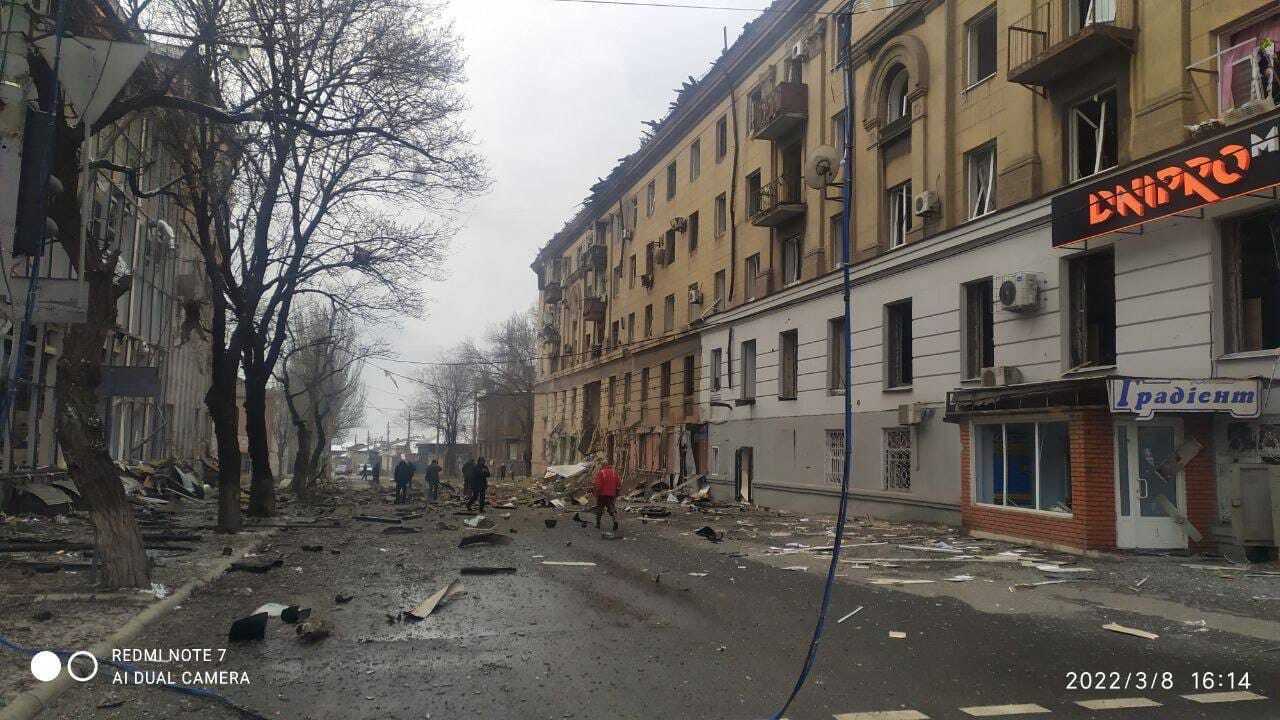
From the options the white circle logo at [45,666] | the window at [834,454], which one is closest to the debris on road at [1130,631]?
the white circle logo at [45,666]

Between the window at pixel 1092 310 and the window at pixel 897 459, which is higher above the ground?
the window at pixel 1092 310

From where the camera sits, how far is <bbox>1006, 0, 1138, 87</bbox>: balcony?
1523 cm

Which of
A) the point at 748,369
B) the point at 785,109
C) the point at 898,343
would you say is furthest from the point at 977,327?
the point at 748,369

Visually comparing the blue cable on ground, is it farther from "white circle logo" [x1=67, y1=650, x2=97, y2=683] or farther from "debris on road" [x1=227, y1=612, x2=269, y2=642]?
"debris on road" [x1=227, y1=612, x2=269, y2=642]

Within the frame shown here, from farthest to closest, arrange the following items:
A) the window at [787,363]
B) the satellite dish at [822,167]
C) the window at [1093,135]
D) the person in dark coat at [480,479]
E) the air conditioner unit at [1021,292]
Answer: the window at [787,363] < the person in dark coat at [480,479] < the satellite dish at [822,167] < the air conditioner unit at [1021,292] < the window at [1093,135]

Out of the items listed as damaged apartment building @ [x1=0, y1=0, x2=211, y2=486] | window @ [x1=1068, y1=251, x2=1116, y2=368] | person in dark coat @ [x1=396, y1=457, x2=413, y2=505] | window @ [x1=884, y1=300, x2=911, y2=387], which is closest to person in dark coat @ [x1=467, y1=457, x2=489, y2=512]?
person in dark coat @ [x1=396, y1=457, x2=413, y2=505]

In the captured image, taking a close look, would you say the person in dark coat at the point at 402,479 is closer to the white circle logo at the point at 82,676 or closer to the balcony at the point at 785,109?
the balcony at the point at 785,109

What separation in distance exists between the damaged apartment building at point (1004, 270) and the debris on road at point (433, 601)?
546 cm

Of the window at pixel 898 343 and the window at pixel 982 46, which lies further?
the window at pixel 898 343

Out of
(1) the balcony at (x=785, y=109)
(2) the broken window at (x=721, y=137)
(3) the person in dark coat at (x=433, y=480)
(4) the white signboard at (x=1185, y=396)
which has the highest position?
(2) the broken window at (x=721, y=137)

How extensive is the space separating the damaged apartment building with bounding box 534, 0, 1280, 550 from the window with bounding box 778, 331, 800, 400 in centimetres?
7

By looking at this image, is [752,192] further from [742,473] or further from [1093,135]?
[1093,135]

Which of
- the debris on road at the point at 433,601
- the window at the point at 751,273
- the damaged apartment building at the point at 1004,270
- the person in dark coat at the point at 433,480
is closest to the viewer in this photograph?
the debris on road at the point at 433,601

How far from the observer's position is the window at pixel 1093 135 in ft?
52.6
